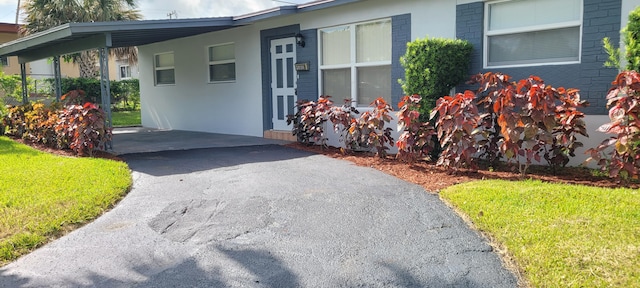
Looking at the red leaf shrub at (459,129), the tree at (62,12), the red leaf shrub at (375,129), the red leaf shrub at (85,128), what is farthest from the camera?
the tree at (62,12)

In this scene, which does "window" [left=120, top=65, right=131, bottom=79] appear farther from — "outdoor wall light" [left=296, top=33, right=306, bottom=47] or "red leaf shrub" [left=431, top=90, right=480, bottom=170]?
"red leaf shrub" [left=431, top=90, right=480, bottom=170]

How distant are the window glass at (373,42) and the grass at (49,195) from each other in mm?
4794

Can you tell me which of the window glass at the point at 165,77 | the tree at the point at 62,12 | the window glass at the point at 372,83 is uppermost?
the tree at the point at 62,12

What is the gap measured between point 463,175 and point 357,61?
3923 millimetres

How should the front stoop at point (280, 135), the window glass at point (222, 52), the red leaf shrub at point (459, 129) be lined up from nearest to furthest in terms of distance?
the red leaf shrub at point (459, 129) → the front stoop at point (280, 135) → the window glass at point (222, 52)

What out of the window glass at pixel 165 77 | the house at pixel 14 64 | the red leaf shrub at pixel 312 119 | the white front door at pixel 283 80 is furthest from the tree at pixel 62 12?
the red leaf shrub at pixel 312 119

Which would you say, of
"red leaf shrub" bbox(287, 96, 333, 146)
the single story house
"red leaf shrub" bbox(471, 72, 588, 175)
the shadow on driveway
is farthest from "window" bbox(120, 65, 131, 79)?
"red leaf shrub" bbox(471, 72, 588, 175)

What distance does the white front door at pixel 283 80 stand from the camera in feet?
36.3

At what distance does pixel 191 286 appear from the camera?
350 centimetres

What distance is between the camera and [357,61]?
9.69 meters

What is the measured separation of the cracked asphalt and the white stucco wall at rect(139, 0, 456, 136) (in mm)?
3479

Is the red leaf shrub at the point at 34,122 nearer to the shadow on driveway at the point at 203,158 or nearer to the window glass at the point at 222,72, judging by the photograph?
the shadow on driveway at the point at 203,158

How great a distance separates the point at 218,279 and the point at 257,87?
28.0 ft

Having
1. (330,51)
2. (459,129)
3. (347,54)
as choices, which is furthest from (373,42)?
(459,129)
